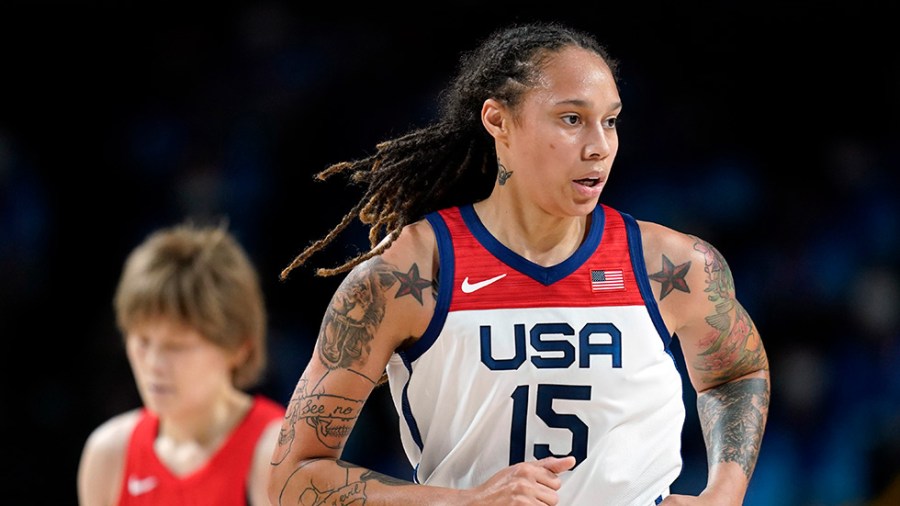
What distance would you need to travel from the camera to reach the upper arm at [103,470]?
4.73m

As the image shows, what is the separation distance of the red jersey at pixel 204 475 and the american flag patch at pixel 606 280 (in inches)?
74.5

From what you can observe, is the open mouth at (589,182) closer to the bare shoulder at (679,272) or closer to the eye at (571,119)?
the eye at (571,119)

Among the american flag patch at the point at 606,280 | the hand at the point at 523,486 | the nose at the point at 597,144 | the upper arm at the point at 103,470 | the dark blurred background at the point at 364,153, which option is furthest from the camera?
the dark blurred background at the point at 364,153

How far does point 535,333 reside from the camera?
316 cm

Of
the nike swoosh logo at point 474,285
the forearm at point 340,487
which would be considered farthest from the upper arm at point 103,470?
the nike swoosh logo at point 474,285

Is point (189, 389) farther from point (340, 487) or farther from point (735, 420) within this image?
point (735, 420)

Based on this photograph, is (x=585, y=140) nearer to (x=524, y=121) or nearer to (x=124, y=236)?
(x=524, y=121)

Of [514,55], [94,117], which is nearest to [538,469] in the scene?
[514,55]

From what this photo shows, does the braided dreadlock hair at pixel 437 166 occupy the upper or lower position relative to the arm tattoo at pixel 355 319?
upper

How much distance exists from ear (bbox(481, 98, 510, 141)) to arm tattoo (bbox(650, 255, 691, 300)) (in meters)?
0.56

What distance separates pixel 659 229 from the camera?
3.41m

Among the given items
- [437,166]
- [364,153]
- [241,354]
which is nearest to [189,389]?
[241,354]

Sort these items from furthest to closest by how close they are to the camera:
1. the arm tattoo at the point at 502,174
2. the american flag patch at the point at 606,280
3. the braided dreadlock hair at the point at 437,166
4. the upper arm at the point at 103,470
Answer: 1. the upper arm at the point at 103,470
2. the braided dreadlock hair at the point at 437,166
3. the arm tattoo at the point at 502,174
4. the american flag patch at the point at 606,280

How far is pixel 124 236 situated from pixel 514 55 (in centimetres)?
524
